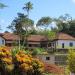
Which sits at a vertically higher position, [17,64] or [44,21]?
[44,21]

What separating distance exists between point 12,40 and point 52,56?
22.1 meters

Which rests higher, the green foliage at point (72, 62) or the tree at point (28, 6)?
the tree at point (28, 6)

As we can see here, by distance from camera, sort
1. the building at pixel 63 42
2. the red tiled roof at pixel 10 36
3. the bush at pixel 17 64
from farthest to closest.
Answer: the red tiled roof at pixel 10 36, the building at pixel 63 42, the bush at pixel 17 64

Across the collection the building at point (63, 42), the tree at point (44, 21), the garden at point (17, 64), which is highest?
the tree at point (44, 21)

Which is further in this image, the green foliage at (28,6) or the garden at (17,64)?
the green foliage at (28,6)

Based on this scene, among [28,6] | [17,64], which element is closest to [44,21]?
[28,6]

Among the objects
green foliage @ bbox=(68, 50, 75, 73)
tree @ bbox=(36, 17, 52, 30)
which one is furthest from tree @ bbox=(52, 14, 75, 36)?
green foliage @ bbox=(68, 50, 75, 73)

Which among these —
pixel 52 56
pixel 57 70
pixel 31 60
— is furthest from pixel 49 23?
pixel 31 60

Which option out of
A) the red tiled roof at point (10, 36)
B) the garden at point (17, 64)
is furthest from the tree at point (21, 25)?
the garden at point (17, 64)

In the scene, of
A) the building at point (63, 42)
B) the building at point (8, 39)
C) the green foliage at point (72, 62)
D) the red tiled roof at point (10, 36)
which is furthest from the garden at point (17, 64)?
the red tiled roof at point (10, 36)

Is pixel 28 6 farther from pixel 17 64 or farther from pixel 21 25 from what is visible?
pixel 17 64

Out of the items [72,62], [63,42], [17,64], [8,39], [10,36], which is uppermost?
[10,36]

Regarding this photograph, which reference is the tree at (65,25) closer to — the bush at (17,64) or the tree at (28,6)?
the tree at (28,6)

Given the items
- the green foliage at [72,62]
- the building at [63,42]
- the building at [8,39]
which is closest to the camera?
the green foliage at [72,62]
